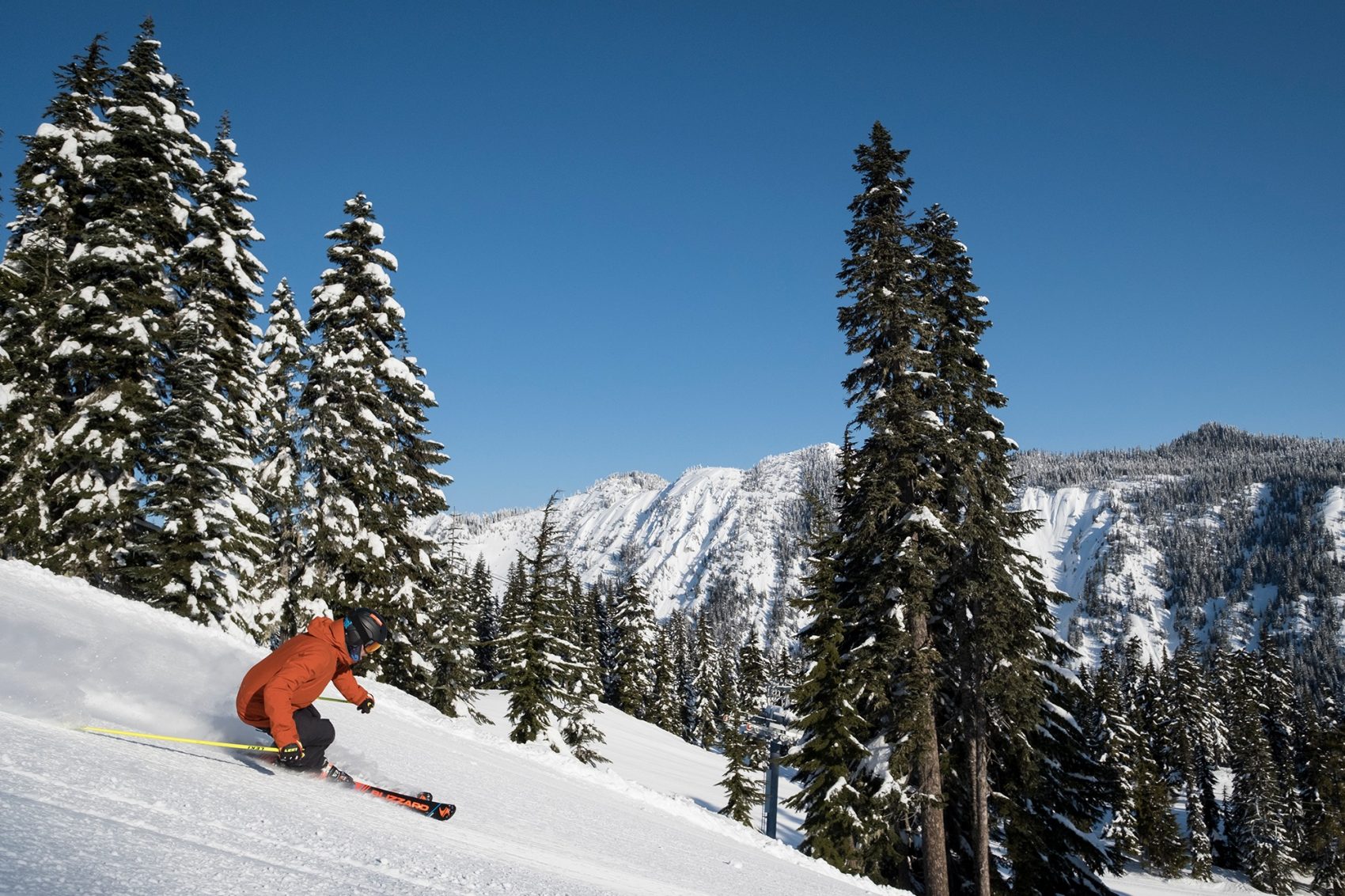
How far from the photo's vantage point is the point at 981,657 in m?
18.2

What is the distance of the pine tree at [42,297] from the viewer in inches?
725

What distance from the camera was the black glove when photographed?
5789 millimetres

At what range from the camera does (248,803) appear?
4891 millimetres

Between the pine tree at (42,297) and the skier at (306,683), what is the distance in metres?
16.7

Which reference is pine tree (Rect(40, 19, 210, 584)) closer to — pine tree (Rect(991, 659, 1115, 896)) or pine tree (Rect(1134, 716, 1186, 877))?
pine tree (Rect(991, 659, 1115, 896))

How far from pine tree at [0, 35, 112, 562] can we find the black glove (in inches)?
674

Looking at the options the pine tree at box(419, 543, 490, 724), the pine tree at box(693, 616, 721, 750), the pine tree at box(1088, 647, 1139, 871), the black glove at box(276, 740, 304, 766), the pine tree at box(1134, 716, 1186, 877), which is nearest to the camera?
the black glove at box(276, 740, 304, 766)

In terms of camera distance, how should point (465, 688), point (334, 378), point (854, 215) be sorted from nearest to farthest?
1. point (854, 215)
2. point (334, 378)
3. point (465, 688)

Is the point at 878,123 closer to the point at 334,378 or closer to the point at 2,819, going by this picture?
the point at 334,378

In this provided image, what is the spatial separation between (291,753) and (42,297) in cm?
2072

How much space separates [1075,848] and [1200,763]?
6460 cm

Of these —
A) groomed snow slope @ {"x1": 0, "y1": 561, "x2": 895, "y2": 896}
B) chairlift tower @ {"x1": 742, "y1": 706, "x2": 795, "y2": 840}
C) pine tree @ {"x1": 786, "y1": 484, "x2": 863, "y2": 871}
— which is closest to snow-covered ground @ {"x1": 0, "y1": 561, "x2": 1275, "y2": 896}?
groomed snow slope @ {"x1": 0, "y1": 561, "x2": 895, "y2": 896}

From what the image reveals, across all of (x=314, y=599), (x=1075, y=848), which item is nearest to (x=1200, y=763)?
(x=1075, y=848)

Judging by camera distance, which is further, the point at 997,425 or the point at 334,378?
the point at 334,378
